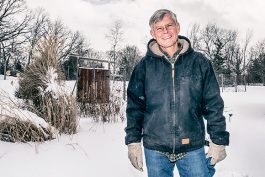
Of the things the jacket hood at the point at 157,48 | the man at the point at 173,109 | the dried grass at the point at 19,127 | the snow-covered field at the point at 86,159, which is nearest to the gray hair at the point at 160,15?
the man at the point at 173,109

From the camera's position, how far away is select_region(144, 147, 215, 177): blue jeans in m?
1.23

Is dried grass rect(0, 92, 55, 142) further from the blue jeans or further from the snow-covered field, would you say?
the blue jeans

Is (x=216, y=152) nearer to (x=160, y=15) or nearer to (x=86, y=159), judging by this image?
(x=160, y=15)

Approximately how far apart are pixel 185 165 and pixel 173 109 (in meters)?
0.42

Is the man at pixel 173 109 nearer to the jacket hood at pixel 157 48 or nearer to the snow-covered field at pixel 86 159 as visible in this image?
the jacket hood at pixel 157 48

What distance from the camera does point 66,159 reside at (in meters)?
2.07

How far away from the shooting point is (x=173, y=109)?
1.26m

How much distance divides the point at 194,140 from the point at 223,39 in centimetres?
3559

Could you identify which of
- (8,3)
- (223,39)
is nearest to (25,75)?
(8,3)

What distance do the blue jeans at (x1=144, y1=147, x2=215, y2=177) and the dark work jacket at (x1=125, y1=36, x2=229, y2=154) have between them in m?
0.06

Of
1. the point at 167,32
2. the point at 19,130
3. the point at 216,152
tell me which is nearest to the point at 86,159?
the point at 19,130

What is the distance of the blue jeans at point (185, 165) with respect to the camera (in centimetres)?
123

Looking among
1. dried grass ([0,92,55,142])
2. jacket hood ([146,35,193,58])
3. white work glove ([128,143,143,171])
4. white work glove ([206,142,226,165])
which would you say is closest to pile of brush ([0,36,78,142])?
dried grass ([0,92,55,142])

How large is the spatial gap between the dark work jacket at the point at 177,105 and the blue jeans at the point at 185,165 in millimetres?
58
